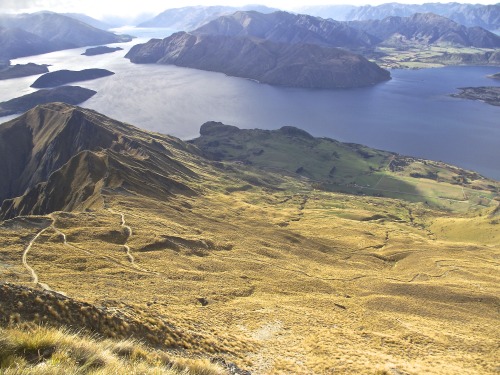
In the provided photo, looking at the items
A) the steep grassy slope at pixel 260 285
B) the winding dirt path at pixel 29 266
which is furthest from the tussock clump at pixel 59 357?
the winding dirt path at pixel 29 266

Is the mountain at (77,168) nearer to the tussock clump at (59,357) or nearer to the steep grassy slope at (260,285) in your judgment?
the steep grassy slope at (260,285)

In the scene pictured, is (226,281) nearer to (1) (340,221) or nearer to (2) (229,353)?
(2) (229,353)

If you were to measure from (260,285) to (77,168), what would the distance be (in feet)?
274

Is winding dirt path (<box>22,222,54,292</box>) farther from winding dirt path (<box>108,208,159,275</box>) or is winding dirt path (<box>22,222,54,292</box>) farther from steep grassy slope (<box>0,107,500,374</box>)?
winding dirt path (<box>108,208,159,275</box>)

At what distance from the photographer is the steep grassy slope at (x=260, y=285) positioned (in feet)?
115

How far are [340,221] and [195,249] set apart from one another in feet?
244

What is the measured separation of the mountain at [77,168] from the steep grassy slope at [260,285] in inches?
307

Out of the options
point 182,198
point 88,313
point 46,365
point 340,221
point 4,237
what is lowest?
point 340,221

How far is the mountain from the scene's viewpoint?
113062 mm

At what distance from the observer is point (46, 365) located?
15.5m

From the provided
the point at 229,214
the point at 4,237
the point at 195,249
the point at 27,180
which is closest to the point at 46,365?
the point at 4,237

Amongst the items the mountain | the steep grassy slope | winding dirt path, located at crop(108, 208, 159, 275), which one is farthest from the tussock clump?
the mountain

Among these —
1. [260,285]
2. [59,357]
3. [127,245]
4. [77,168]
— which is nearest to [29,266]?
[127,245]

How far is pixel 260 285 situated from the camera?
6025cm
